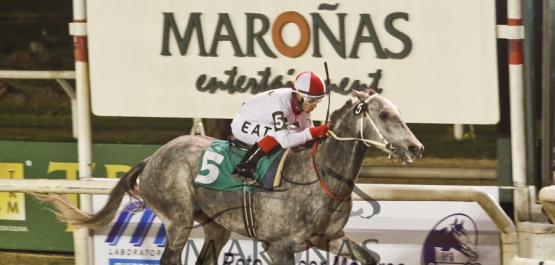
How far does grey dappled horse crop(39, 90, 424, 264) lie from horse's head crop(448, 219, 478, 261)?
560 mm

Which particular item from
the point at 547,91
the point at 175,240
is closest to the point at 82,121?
the point at 175,240

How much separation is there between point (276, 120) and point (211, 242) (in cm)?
98

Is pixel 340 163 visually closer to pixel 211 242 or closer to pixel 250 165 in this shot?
pixel 250 165

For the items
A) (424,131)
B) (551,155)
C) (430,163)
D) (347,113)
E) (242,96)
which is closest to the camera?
(347,113)

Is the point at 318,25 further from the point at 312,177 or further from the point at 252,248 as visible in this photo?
the point at 252,248

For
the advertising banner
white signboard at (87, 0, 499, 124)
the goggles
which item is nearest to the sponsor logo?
the advertising banner

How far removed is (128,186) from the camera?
5.23m

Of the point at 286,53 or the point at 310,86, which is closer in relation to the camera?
the point at 310,86

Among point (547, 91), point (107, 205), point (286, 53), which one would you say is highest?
point (286, 53)

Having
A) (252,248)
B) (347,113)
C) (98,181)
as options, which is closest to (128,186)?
(98,181)

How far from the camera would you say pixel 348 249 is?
491cm

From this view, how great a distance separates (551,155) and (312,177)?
1.29 metres

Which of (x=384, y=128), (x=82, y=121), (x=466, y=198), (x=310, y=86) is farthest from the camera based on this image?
(x=82, y=121)

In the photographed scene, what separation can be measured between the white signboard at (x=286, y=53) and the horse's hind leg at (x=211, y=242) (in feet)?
2.08
